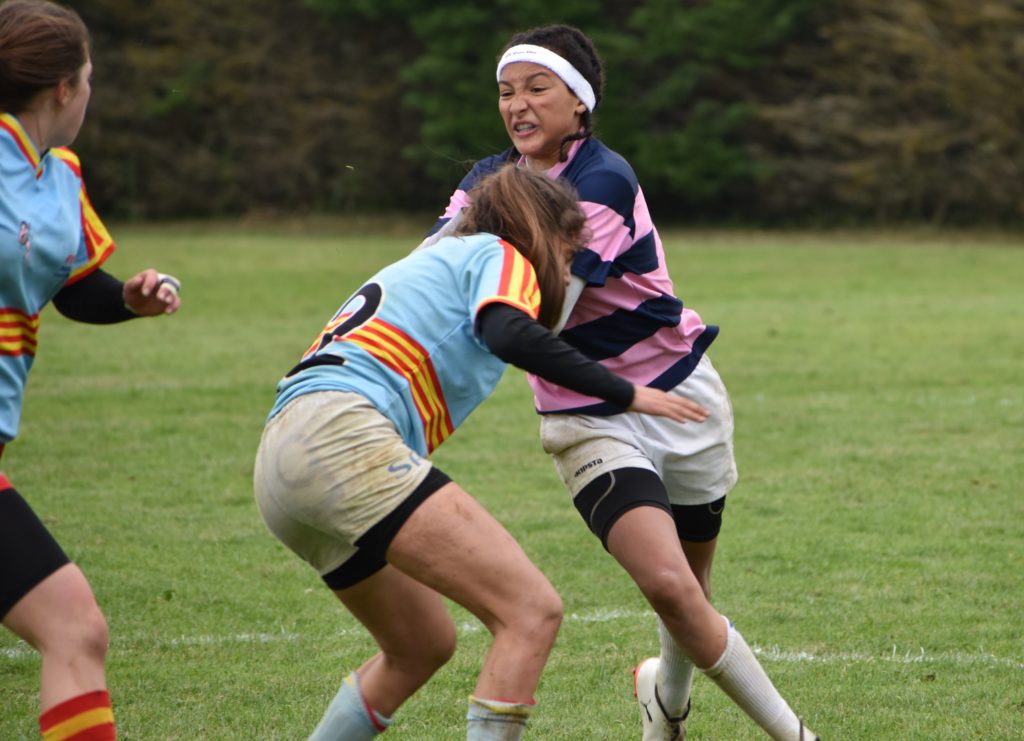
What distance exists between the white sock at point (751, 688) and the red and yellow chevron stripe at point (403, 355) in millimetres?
1193

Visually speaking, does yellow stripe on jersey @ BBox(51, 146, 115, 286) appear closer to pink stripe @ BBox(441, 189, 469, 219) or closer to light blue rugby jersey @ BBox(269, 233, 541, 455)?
light blue rugby jersey @ BBox(269, 233, 541, 455)

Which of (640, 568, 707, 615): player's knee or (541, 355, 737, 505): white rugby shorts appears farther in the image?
(541, 355, 737, 505): white rugby shorts

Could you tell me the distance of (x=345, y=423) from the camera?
3471 mm

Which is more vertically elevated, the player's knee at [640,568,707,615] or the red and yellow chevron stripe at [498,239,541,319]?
the red and yellow chevron stripe at [498,239,541,319]

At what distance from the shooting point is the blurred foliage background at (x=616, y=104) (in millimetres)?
30578

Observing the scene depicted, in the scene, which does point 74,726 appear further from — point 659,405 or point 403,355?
point 659,405

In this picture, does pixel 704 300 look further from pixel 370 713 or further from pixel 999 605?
pixel 370 713

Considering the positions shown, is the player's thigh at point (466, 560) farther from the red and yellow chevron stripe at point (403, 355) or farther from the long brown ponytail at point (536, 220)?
the long brown ponytail at point (536, 220)

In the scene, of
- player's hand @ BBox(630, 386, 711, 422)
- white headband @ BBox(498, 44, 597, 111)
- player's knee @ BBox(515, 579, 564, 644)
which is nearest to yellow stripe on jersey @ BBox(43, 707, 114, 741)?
player's knee @ BBox(515, 579, 564, 644)

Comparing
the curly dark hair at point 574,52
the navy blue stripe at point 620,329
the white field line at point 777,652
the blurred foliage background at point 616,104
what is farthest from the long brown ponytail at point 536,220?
the blurred foliage background at point 616,104

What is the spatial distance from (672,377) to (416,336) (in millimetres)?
1218

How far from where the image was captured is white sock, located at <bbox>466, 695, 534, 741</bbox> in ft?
11.3

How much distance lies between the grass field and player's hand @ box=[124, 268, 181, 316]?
59.5 inches

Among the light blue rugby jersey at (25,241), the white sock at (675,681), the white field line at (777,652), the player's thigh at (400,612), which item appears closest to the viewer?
the light blue rugby jersey at (25,241)
